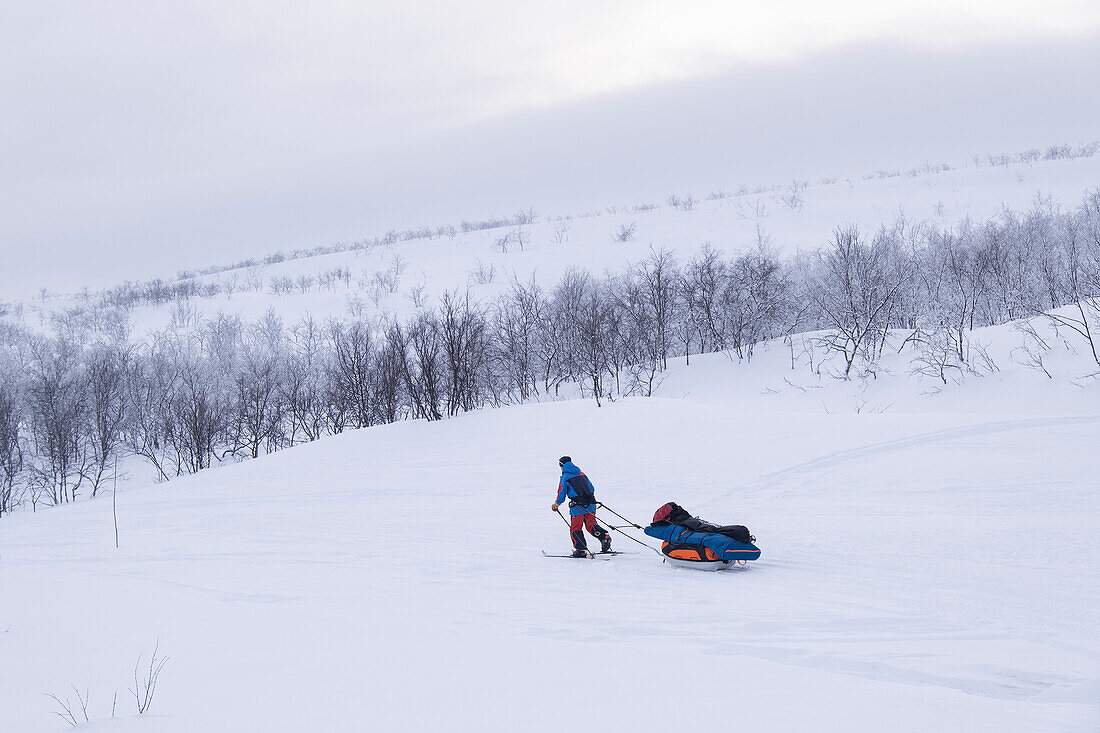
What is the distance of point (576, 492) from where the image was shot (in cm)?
1042

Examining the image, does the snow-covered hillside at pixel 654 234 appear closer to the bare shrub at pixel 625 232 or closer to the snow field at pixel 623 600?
the bare shrub at pixel 625 232

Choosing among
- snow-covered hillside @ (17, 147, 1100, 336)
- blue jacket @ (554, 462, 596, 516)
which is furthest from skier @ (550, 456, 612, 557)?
snow-covered hillside @ (17, 147, 1100, 336)

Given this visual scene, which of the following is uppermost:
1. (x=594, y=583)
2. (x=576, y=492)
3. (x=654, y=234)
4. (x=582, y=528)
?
(x=654, y=234)

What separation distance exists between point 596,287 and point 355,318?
24299mm

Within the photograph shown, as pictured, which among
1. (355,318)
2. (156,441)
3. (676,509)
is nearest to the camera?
(676,509)

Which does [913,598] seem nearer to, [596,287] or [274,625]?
[274,625]

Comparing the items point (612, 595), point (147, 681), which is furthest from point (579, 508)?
point (147, 681)

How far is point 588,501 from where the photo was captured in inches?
408

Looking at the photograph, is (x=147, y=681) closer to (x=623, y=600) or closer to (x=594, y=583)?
(x=623, y=600)

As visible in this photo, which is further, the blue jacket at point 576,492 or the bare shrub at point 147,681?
the blue jacket at point 576,492

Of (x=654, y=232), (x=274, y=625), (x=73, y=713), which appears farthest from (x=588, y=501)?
(x=654, y=232)

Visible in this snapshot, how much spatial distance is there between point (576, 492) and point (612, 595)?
247 centimetres

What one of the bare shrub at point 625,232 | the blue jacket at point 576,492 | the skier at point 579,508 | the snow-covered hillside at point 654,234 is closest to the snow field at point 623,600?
the skier at point 579,508

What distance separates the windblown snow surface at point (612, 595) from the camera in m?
4.65
